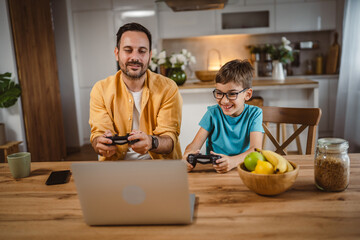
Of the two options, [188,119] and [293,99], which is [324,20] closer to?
[293,99]

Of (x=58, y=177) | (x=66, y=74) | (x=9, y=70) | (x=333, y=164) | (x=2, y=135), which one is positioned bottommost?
(x=2, y=135)

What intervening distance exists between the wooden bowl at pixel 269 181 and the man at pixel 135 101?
742mm

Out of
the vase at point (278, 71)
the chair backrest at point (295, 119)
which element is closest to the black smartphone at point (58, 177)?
the chair backrest at point (295, 119)

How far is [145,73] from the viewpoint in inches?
70.8

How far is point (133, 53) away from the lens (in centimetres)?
171

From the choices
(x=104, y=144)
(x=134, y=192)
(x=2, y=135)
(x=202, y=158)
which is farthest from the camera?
(x=2, y=135)

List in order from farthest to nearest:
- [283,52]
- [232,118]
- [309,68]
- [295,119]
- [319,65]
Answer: [309,68] < [319,65] < [283,52] < [295,119] < [232,118]

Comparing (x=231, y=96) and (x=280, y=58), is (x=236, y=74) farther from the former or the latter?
(x=280, y=58)

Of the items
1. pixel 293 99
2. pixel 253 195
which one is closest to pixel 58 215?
pixel 253 195

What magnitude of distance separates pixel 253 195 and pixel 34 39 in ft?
10.6

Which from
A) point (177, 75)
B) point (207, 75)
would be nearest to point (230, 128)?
point (177, 75)

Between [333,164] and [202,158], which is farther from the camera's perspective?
[202,158]

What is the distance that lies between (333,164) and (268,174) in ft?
0.72

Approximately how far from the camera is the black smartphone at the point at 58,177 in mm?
1162
